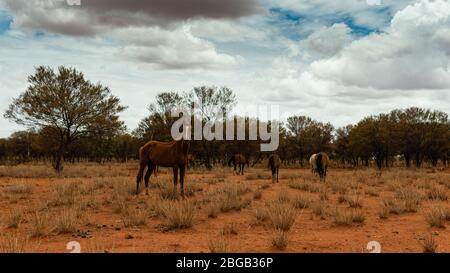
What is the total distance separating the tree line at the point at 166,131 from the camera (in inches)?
1319

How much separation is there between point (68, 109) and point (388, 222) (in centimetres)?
2903

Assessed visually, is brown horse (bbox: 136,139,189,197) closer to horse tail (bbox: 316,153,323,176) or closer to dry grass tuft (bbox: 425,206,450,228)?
dry grass tuft (bbox: 425,206,450,228)

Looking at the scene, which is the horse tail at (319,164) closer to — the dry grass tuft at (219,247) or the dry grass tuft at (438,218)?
the dry grass tuft at (438,218)

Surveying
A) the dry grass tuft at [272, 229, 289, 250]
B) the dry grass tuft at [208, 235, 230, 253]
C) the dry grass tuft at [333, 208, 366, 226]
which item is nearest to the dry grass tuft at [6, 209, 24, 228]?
the dry grass tuft at [208, 235, 230, 253]

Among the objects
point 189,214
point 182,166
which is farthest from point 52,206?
point 189,214

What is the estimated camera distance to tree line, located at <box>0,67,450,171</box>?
110 ft

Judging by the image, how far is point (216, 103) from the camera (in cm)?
5009

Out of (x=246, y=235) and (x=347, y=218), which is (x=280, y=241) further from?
(x=347, y=218)

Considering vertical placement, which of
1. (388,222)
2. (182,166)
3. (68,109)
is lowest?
(388,222)

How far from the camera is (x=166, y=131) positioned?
51.1m

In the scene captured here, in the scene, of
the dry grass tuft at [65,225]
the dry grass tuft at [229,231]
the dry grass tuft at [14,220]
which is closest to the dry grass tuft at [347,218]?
the dry grass tuft at [229,231]

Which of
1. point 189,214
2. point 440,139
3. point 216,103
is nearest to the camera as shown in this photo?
point 189,214

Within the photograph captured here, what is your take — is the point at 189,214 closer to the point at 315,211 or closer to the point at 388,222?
the point at 315,211

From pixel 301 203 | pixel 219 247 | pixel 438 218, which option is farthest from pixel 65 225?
pixel 438 218
